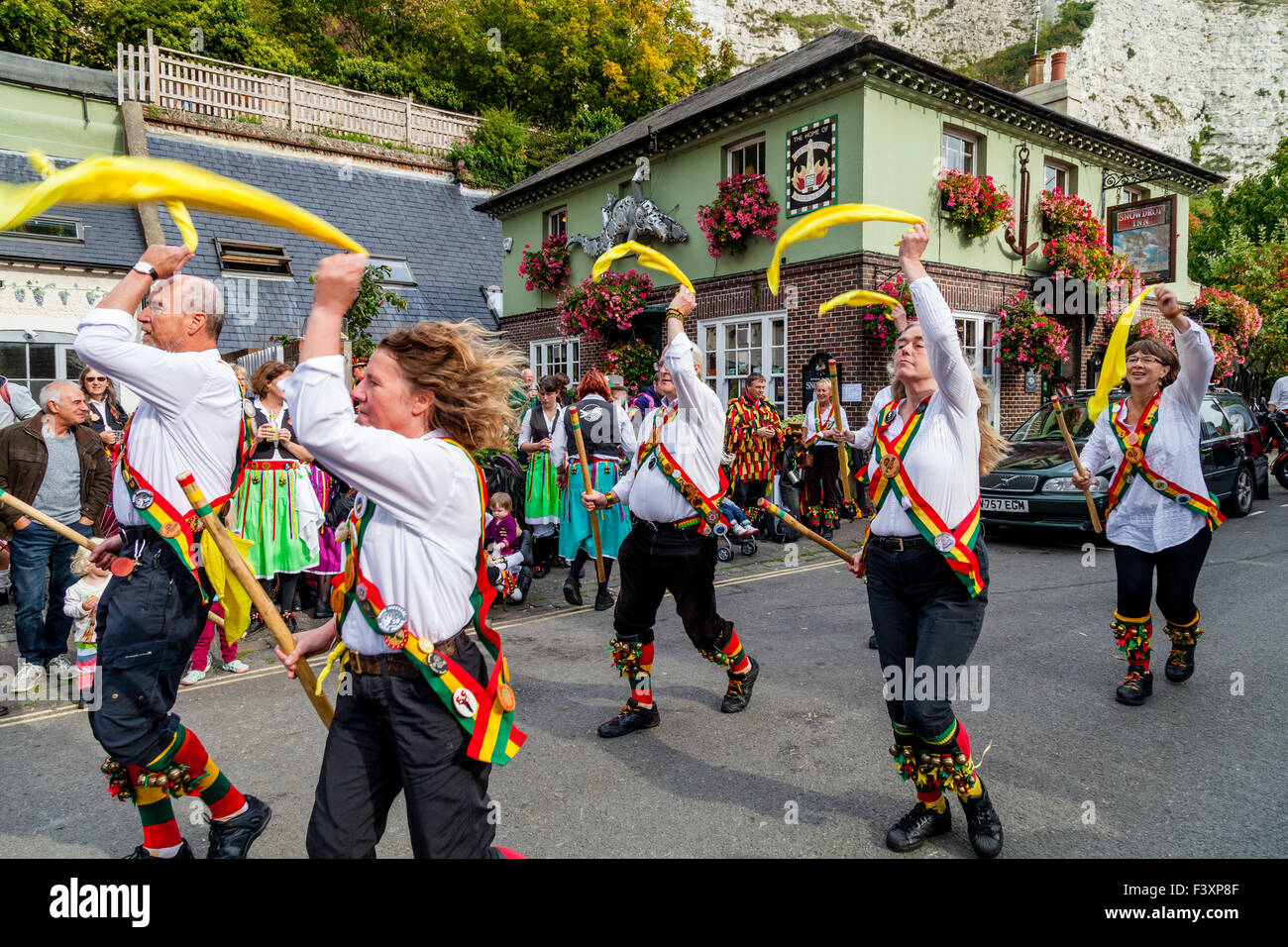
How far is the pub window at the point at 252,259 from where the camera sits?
1961cm

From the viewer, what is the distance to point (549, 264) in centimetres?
1900

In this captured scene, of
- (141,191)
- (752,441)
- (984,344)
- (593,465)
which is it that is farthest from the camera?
(984,344)

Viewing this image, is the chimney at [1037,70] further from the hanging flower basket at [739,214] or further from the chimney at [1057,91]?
the hanging flower basket at [739,214]

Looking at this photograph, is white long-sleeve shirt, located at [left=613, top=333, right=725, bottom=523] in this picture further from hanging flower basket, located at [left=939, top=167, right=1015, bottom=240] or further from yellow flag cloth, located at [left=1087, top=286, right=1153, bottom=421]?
hanging flower basket, located at [left=939, top=167, right=1015, bottom=240]

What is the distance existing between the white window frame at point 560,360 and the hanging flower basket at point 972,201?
7977 mm

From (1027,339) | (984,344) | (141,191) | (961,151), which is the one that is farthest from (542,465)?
(961,151)

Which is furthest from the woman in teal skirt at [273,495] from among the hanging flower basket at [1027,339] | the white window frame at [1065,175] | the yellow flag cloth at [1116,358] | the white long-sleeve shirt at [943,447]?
the white window frame at [1065,175]

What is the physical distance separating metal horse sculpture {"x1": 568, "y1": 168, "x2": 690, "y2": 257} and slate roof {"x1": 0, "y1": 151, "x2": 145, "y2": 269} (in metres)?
9.48

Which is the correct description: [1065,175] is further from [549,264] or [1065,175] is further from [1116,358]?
[1116,358]

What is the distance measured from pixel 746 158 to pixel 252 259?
42.5ft

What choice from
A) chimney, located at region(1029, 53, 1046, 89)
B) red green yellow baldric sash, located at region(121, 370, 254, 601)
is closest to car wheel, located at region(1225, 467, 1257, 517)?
chimney, located at region(1029, 53, 1046, 89)

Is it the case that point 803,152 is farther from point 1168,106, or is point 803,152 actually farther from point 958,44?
point 958,44

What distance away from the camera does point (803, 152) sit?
43.6ft
